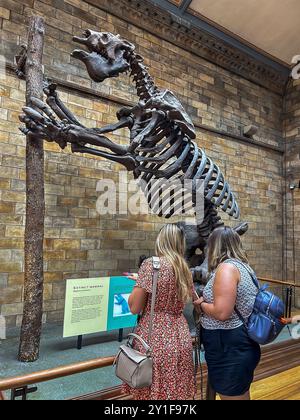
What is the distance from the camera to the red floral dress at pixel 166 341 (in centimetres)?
169

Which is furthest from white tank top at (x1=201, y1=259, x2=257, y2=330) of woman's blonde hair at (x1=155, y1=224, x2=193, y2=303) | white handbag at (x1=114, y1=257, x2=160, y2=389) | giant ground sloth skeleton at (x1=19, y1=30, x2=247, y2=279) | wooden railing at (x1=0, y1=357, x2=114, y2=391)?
giant ground sloth skeleton at (x1=19, y1=30, x2=247, y2=279)

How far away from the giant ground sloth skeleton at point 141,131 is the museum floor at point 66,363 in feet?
4.69

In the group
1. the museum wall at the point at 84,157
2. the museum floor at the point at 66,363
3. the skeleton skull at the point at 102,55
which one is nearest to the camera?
the museum floor at the point at 66,363

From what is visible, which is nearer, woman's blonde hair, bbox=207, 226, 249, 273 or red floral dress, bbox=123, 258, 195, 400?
red floral dress, bbox=123, 258, 195, 400

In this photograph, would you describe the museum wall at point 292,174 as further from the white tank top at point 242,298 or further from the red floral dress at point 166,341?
the red floral dress at point 166,341

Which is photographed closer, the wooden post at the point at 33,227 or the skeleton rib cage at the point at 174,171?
the wooden post at the point at 33,227

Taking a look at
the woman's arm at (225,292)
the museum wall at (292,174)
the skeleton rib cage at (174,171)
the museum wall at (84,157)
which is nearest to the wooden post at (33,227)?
the skeleton rib cage at (174,171)

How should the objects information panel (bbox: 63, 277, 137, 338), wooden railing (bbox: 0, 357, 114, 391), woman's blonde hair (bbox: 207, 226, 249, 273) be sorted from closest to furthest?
1. wooden railing (bbox: 0, 357, 114, 391)
2. woman's blonde hair (bbox: 207, 226, 249, 273)
3. information panel (bbox: 63, 277, 137, 338)

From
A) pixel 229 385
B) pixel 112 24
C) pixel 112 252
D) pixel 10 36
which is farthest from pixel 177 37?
pixel 229 385

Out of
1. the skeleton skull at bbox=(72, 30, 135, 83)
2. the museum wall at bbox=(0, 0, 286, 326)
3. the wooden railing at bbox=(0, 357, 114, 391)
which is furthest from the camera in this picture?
the museum wall at bbox=(0, 0, 286, 326)

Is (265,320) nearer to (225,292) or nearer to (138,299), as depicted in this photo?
(225,292)

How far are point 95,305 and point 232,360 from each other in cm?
233

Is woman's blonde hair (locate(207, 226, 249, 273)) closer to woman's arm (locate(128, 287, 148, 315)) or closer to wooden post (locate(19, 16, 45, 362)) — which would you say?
woman's arm (locate(128, 287, 148, 315))

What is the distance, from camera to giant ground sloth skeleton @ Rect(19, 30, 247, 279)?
130 inches
